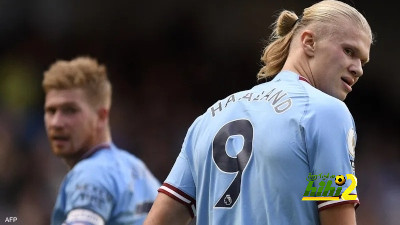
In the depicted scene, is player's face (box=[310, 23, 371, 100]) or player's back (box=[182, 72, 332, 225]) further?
player's face (box=[310, 23, 371, 100])

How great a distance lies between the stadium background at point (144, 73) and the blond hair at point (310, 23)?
2473mm

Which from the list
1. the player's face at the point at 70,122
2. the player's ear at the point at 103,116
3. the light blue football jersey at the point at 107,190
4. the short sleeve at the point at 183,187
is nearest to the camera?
the short sleeve at the point at 183,187

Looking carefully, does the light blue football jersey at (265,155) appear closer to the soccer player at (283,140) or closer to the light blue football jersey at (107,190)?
the soccer player at (283,140)

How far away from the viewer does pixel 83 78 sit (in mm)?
4770

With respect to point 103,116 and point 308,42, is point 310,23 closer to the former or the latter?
point 308,42

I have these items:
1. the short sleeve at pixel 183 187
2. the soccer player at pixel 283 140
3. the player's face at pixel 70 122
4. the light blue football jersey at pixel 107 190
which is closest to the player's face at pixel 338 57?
the soccer player at pixel 283 140

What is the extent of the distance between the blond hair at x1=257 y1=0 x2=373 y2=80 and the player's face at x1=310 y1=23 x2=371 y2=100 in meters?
0.03

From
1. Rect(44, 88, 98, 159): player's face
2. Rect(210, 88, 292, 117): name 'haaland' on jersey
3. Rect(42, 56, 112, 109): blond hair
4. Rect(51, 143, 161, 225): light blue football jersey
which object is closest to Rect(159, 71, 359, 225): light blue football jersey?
Rect(210, 88, 292, 117): name 'haaland' on jersey

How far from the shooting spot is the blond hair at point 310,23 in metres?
2.46

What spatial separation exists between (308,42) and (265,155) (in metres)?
0.50

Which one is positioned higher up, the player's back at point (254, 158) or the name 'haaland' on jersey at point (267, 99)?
the name 'haaland' on jersey at point (267, 99)

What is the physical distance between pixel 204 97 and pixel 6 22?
1.50 metres

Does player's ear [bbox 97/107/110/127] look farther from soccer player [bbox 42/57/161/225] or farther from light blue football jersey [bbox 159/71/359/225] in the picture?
light blue football jersey [bbox 159/71/359/225]

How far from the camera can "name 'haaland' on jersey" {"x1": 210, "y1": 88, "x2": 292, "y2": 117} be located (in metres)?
2.25
